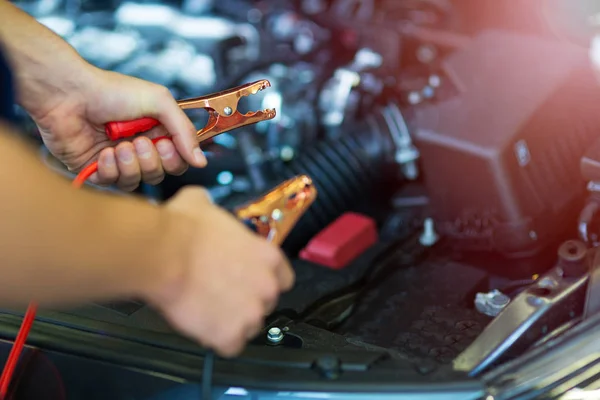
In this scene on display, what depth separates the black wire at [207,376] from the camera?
0.74 m

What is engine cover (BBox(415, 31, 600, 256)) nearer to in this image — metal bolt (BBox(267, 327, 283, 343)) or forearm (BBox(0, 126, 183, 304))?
metal bolt (BBox(267, 327, 283, 343))

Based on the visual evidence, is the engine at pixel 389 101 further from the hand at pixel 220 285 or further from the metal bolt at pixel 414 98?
the hand at pixel 220 285

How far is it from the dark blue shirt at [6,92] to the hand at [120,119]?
26 cm

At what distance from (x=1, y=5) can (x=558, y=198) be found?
1.00 metres

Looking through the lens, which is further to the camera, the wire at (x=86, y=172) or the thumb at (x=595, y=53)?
the thumb at (x=595, y=53)

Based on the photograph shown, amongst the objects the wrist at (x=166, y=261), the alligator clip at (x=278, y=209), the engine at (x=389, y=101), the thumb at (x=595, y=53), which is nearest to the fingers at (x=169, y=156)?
the alligator clip at (x=278, y=209)

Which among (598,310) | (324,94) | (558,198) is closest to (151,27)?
(324,94)

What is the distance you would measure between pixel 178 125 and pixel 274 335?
0.99ft

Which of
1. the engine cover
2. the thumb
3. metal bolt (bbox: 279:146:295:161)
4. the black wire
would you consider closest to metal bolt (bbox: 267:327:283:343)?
the black wire

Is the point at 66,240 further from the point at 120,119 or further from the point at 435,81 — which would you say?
the point at 435,81

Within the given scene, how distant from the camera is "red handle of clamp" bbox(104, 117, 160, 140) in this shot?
95cm

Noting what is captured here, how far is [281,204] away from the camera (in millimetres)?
1174

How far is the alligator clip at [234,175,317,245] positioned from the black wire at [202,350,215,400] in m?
0.42

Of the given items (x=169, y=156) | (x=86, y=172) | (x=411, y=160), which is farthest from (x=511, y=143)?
(x=86, y=172)
